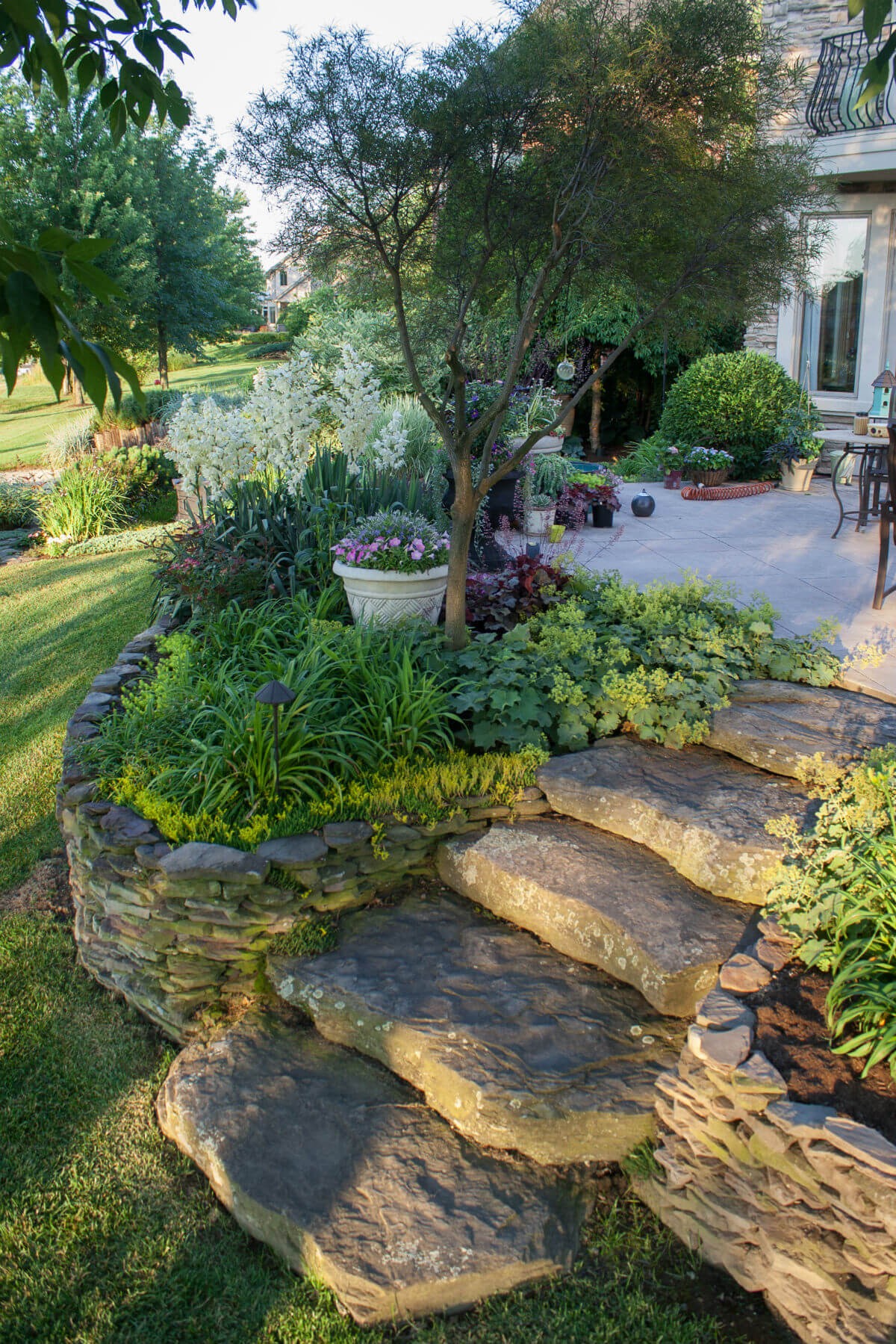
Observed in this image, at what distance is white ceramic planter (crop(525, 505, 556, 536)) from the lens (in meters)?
7.95

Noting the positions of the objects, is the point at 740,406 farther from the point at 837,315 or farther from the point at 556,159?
the point at 556,159

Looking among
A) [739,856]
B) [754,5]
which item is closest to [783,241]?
[754,5]

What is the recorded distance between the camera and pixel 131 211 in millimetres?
16219

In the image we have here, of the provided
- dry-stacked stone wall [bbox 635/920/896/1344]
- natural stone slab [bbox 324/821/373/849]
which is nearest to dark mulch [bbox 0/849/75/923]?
natural stone slab [bbox 324/821/373/849]

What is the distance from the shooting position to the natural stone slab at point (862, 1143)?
2166mm

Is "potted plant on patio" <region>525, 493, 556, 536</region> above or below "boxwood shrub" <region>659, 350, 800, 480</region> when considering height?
below

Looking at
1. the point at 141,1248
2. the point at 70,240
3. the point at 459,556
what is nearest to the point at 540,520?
the point at 459,556

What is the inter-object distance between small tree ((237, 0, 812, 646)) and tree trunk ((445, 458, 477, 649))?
11 millimetres

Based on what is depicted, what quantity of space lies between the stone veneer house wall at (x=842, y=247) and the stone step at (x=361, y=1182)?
1005 cm

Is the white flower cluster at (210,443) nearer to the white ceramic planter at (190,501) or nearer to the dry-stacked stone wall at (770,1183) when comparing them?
the white ceramic planter at (190,501)

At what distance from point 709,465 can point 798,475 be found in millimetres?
929

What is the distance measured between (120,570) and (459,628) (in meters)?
6.06

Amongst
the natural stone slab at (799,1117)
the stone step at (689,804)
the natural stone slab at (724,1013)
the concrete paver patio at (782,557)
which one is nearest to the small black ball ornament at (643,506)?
the concrete paver patio at (782,557)

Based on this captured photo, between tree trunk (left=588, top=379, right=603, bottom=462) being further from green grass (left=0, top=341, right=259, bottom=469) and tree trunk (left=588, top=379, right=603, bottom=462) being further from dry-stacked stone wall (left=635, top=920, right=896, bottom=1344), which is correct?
dry-stacked stone wall (left=635, top=920, right=896, bottom=1344)
